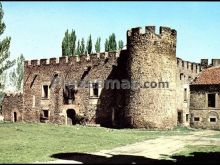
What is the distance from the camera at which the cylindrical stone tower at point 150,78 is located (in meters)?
25.2

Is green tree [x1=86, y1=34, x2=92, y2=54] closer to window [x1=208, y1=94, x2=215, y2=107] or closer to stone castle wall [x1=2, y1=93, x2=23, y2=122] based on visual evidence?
stone castle wall [x1=2, y1=93, x2=23, y2=122]

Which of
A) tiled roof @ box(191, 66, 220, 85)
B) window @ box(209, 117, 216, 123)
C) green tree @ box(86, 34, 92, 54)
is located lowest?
window @ box(209, 117, 216, 123)

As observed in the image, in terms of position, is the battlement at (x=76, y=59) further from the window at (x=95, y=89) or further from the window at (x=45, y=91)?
the window at (x=45, y=91)

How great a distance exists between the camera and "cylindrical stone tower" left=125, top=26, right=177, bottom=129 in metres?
25.2

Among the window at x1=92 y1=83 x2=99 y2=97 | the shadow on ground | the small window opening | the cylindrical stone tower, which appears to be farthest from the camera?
the small window opening

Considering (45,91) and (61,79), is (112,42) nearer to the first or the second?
(61,79)

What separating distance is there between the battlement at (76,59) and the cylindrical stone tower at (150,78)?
9.08 feet

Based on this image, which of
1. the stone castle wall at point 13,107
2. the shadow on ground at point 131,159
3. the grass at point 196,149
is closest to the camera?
the shadow on ground at point 131,159

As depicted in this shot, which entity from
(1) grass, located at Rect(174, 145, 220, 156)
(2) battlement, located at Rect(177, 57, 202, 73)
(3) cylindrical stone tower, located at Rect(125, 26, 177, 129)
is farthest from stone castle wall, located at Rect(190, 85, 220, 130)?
(1) grass, located at Rect(174, 145, 220, 156)

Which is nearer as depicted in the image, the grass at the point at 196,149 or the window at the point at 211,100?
the grass at the point at 196,149

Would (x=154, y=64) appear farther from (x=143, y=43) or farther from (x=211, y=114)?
(x=211, y=114)

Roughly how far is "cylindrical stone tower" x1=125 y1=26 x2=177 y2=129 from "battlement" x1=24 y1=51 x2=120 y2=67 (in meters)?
2.77

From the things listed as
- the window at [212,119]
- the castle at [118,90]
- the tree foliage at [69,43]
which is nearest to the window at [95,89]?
the castle at [118,90]

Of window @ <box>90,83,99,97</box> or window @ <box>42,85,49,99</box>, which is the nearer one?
window @ <box>90,83,99,97</box>
